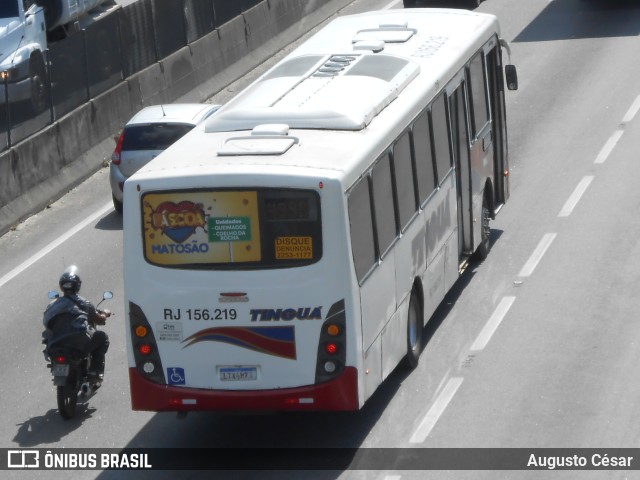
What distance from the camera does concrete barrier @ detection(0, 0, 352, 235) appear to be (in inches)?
891

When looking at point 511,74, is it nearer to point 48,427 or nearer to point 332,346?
point 332,346

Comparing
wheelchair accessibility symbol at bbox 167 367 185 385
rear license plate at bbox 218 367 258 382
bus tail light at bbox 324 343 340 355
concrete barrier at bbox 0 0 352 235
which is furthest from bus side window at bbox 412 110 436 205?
concrete barrier at bbox 0 0 352 235

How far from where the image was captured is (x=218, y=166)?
13.0 meters

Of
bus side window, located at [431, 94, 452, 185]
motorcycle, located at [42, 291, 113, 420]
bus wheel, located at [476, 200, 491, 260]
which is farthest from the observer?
bus wheel, located at [476, 200, 491, 260]

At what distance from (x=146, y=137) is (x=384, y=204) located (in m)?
8.71

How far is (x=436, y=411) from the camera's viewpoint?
14258 mm

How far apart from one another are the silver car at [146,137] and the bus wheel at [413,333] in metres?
7.27

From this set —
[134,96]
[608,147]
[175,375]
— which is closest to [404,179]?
[175,375]

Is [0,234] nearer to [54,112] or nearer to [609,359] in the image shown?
[54,112]

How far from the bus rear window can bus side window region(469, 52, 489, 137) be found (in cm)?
576

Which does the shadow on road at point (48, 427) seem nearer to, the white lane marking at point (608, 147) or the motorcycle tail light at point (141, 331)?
the motorcycle tail light at point (141, 331)

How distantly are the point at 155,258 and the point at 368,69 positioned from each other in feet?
12.7

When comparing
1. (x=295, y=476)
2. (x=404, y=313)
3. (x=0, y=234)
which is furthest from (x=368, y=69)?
(x=0, y=234)

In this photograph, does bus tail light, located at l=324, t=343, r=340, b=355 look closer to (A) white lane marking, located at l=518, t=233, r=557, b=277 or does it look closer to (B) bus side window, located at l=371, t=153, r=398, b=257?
(B) bus side window, located at l=371, t=153, r=398, b=257
